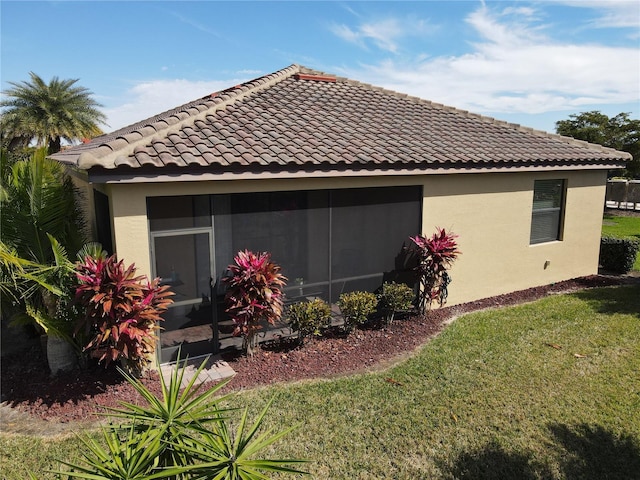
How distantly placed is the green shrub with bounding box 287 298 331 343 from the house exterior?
2.16 ft

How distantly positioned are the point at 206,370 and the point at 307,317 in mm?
2016

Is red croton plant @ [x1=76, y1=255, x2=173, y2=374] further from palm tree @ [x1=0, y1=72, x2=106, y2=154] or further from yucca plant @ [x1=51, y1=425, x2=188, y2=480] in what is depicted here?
palm tree @ [x1=0, y1=72, x2=106, y2=154]

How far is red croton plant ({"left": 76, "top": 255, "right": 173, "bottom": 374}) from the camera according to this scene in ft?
21.2

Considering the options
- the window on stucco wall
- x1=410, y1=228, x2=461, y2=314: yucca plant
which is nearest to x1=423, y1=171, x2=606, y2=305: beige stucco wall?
the window on stucco wall

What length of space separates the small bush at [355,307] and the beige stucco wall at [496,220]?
2.27 meters

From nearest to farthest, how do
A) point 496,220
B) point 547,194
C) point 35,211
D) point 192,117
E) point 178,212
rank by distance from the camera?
point 35,211
point 178,212
point 192,117
point 496,220
point 547,194

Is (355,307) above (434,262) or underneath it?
underneath

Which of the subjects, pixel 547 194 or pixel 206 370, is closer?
pixel 206 370

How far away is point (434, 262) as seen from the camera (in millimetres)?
9867

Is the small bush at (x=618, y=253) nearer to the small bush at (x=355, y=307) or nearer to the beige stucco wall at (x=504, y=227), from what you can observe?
the beige stucco wall at (x=504, y=227)

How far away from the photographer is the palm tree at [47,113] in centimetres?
3178

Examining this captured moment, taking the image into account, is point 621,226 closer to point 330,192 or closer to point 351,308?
point 351,308

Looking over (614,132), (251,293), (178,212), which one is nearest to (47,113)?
(178,212)

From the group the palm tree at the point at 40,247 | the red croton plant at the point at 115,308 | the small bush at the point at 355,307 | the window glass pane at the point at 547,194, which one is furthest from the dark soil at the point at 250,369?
the window glass pane at the point at 547,194
